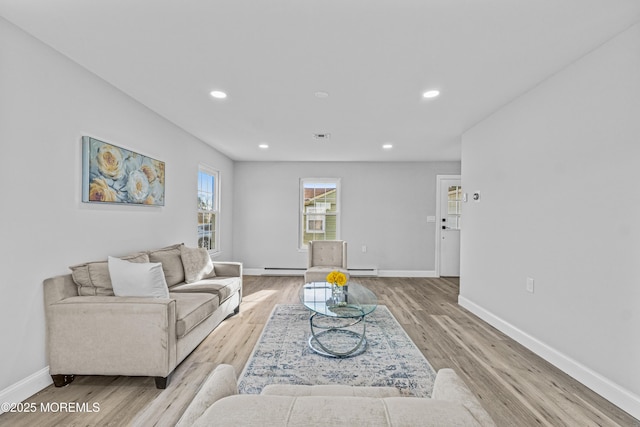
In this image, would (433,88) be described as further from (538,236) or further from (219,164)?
(219,164)

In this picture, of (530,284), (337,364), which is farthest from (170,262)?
(530,284)

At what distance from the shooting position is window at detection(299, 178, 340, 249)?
6.40 metres

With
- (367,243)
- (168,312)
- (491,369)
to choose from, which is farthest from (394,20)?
(367,243)

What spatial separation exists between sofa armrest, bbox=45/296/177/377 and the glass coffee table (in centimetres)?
131

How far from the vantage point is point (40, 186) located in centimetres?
213

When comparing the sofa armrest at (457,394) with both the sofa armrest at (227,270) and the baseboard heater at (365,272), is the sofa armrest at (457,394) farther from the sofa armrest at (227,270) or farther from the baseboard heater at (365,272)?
the baseboard heater at (365,272)

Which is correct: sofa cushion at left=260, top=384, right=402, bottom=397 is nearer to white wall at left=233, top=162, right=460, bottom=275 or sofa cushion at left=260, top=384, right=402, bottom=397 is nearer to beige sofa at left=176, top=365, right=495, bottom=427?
beige sofa at left=176, top=365, right=495, bottom=427

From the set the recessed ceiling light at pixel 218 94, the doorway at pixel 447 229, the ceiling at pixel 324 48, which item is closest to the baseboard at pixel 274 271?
the doorway at pixel 447 229

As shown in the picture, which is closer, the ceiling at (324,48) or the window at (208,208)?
the ceiling at (324,48)

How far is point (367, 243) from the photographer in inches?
249

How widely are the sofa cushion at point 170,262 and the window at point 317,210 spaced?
3.15 meters

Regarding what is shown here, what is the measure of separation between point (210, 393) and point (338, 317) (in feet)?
5.94

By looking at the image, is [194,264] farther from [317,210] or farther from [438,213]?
[438,213]

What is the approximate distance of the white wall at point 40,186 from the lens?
1.92 metres
